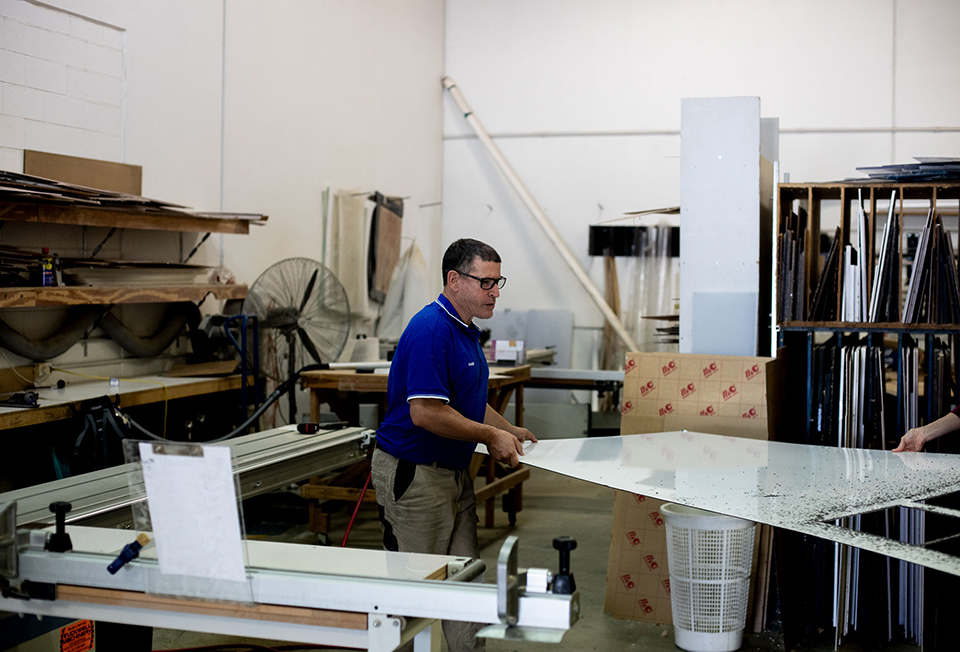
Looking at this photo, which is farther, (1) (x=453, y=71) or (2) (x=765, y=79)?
(1) (x=453, y=71)

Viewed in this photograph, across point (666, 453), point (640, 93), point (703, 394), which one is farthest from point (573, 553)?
point (640, 93)

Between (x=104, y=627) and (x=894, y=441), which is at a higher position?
(x=894, y=441)

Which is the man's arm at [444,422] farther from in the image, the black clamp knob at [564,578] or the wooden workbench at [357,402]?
the wooden workbench at [357,402]

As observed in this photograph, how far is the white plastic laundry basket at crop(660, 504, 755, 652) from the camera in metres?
2.91

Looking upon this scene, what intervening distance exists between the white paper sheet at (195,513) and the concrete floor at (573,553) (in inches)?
72.8

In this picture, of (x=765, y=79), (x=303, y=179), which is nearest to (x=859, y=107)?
(x=765, y=79)

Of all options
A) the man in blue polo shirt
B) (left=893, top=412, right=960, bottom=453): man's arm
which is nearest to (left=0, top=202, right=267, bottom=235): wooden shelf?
the man in blue polo shirt

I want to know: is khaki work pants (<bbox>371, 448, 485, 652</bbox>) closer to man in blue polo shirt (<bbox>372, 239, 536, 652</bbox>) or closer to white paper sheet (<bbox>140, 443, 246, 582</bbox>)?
man in blue polo shirt (<bbox>372, 239, 536, 652</bbox>)

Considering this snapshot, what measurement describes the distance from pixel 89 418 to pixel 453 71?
5617mm

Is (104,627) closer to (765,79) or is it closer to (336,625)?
(336,625)

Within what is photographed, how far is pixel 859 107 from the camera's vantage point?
6938 millimetres

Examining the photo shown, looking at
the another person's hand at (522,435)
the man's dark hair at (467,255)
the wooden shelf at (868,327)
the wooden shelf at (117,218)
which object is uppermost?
the wooden shelf at (117,218)

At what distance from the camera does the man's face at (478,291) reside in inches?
94.3

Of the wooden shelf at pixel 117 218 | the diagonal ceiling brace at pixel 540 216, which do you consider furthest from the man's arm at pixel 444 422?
the diagonal ceiling brace at pixel 540 216
